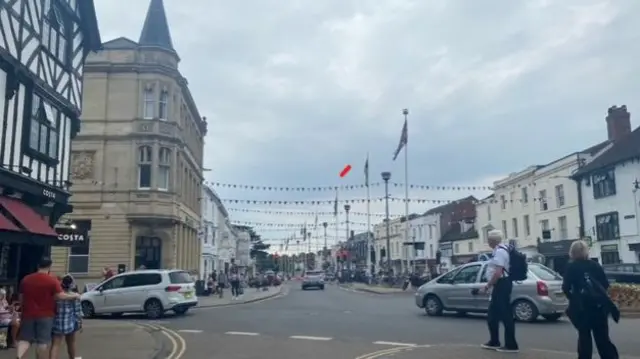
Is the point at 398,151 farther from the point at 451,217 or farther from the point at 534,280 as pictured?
the point at 451,217

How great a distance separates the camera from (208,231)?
52875 mm

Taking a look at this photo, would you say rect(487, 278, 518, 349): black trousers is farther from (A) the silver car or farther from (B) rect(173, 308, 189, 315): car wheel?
(B) rect(173, 308, 189, 315): car wheel

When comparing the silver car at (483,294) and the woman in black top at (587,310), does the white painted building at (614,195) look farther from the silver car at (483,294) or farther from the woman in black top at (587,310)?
the woman in black top at (587,310)

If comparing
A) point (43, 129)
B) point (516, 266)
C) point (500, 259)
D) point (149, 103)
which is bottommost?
point (516, 266)

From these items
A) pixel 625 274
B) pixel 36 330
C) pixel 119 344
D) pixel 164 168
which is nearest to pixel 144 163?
pixel 164 168

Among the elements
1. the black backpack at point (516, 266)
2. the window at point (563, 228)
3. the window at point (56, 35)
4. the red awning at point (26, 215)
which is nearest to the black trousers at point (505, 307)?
the black backpack at point (516, 266)

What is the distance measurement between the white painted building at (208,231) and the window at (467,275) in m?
30.1

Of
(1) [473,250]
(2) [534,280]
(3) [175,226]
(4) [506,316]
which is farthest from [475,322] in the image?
(1) [473,250]

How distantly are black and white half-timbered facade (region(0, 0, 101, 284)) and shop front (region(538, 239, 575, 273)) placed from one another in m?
33.5

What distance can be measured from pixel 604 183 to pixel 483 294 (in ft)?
81.3

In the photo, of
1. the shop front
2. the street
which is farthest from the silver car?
the shop front

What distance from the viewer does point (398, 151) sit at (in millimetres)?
40500

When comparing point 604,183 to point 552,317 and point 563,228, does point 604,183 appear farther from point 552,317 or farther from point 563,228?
point 552,317

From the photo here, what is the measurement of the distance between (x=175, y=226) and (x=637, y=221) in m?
25.7
